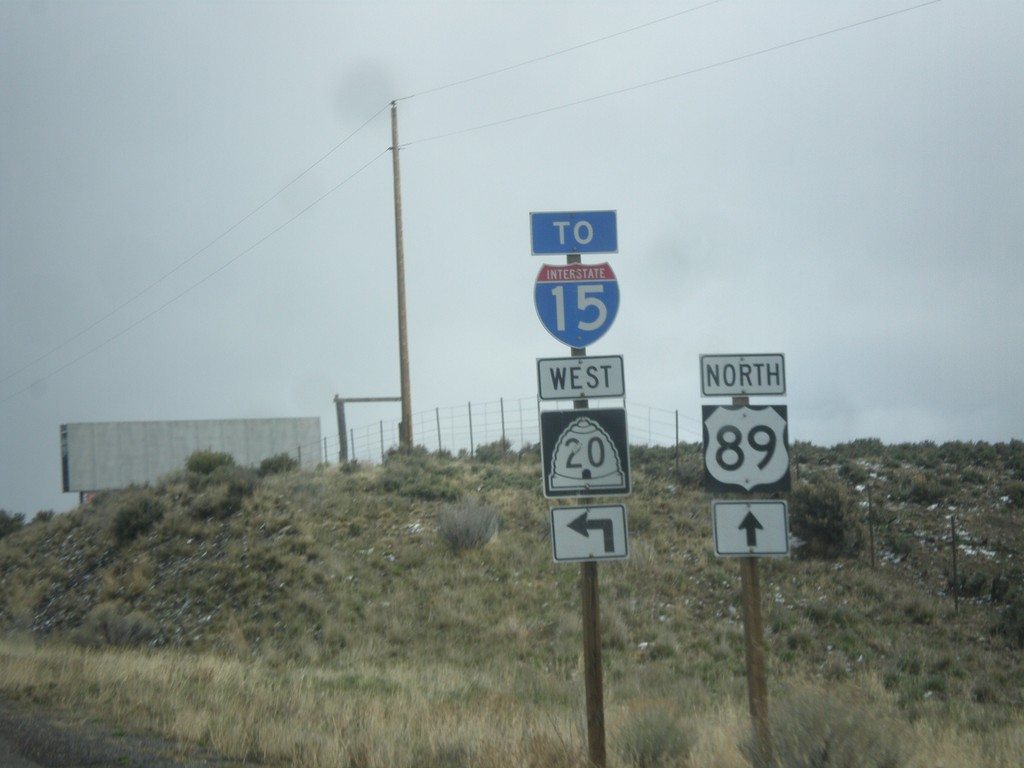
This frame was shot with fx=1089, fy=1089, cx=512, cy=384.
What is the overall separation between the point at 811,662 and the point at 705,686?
3.31 metres

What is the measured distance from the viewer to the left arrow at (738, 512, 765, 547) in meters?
9.12

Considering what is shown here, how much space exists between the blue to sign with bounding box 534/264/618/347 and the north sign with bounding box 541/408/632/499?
0.79 meters

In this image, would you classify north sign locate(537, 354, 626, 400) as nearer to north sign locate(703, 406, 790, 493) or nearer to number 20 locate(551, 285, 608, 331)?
number 20 locate(551, 285, 608, 331)

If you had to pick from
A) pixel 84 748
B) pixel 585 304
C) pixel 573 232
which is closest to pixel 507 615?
pixel 84 748

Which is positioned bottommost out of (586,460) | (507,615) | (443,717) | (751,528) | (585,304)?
(507,615)

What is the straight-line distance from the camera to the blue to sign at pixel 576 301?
31.6ft

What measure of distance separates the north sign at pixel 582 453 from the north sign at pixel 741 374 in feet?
2.70

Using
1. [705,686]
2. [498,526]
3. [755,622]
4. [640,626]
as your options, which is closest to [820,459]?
[498,526]

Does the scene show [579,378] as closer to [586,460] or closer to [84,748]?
[586,460]

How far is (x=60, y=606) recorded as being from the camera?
29625 mm

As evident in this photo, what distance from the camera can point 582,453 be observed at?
9195 mm

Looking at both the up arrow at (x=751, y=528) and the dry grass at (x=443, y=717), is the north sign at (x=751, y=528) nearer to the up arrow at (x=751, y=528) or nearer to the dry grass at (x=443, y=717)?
the up arrow at (x=751, y=528)

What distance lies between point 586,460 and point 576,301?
147cm

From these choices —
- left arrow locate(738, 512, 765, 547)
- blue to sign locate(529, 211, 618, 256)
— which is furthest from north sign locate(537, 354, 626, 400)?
left arrow locate(738, 512, 765, 547)
